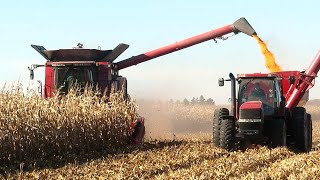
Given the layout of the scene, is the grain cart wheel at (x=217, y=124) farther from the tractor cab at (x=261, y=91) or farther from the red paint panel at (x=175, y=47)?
the red paint panel at (x=175, y=47)

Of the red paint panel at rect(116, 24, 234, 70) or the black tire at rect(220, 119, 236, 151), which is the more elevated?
the red paint panel at rect(116, 24, 234, 70)

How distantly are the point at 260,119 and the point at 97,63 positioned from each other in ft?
15.2

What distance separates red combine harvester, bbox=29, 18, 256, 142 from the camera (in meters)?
12.9

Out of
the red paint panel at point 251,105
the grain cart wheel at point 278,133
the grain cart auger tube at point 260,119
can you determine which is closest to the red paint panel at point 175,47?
the grain cart auger tube at point 260,119

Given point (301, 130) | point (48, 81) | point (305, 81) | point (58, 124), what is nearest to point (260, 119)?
point (301, 130)

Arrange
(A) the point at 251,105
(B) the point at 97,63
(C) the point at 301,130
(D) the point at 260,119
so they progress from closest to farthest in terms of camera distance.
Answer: (D) the point at 260,119
(A) the point at 251,105
(C) the point at 301,130
(B) the point at 97,63

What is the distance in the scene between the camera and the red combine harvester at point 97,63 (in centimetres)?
1289

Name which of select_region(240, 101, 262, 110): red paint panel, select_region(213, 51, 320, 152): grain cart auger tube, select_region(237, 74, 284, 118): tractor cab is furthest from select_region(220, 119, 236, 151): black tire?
select_region(237, 74, 284, 118): tractor cab

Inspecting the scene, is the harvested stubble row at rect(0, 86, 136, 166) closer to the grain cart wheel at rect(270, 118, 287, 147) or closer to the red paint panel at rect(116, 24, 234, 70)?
the red paint panel at rect(116, 24, 234, 70)

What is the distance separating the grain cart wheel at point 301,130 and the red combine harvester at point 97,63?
3223 millimetres

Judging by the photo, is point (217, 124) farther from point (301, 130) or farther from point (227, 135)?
point (301, 130)

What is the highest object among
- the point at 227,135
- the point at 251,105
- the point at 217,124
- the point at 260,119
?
the point at 251,105

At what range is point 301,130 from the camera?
11.6 m

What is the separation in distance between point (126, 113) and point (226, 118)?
248 centimetres
